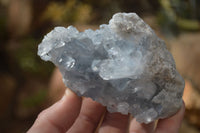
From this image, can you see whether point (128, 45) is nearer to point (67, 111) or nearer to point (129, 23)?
point (129, 23)

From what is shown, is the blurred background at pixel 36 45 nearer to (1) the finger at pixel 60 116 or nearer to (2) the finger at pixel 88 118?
(2) the finger at pixel 88 118

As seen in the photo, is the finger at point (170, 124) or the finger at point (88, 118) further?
the finger at point (88, 118)

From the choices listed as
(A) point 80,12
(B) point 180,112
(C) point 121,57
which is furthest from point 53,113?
(A) point 80,12

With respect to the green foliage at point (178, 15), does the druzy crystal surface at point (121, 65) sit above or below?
above

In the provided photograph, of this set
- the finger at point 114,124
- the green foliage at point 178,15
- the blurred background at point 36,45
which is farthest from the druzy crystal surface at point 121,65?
the blurred background at point 36,45

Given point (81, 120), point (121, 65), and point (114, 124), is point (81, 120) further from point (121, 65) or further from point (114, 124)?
point (121, 65)

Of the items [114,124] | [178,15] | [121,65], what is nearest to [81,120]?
[114,124]

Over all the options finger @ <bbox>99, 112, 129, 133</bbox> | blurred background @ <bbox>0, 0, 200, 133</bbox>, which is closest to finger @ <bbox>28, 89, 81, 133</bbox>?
finger @ <bbox>99, 112, 129, 133</bbox>

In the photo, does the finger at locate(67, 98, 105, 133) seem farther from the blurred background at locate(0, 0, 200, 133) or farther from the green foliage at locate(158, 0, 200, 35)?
the blurred background at locate(0, 0, 200, 133)
